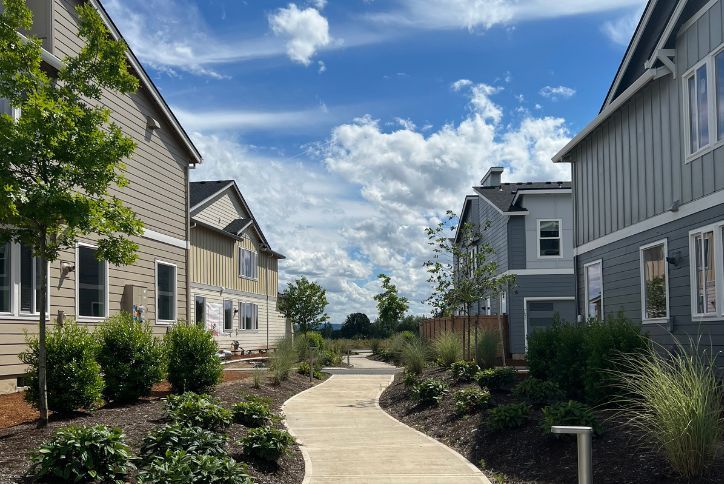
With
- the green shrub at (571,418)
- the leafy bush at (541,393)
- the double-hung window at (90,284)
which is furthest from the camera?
the double-hung window at (90,284)

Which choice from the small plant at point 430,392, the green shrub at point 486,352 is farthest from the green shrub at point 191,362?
the green shrub at point 486,352

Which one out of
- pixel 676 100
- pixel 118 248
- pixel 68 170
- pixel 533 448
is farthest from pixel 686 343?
pixel 68 170

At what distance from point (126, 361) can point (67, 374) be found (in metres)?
1.77

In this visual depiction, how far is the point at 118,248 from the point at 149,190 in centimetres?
783

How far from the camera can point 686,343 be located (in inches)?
487

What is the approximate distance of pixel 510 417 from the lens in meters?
9.68

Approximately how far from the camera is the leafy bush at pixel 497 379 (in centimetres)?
1317

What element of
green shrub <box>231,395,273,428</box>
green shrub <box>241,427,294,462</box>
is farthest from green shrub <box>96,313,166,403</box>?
green shrub <box>241,427,294,462</box>

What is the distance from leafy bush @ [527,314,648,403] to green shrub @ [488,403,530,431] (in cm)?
111

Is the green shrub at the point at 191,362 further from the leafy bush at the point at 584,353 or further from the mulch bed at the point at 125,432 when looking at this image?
the leafy bush at the point at 584,353

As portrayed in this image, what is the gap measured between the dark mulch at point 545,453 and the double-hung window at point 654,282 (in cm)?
422

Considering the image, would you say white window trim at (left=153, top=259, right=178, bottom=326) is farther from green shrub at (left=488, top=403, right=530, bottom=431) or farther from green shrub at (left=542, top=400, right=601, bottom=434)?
green shrub at (left=542, top=400, right=601, bottom=434)

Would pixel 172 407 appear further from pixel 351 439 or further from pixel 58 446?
pixel 58 446

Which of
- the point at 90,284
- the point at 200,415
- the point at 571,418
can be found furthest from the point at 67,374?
the point at 571,418
